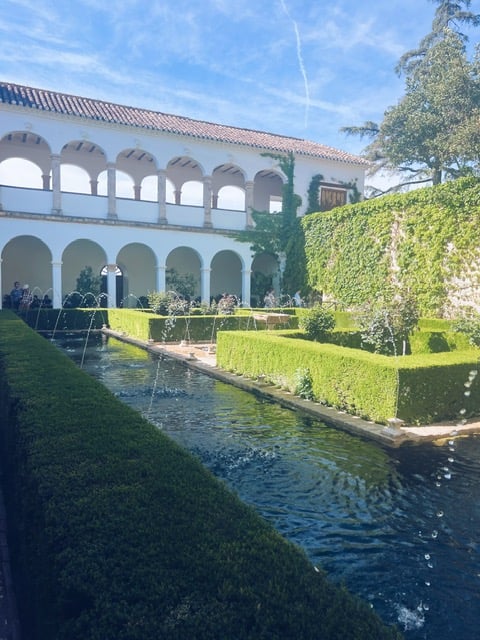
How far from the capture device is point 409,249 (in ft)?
57.5

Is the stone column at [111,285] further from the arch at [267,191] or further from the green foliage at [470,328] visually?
the green foliage at [470,328]

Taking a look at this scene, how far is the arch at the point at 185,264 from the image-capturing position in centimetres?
2630

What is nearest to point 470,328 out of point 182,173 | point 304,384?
point 304,384

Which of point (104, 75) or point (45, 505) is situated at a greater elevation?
point (104, 75)

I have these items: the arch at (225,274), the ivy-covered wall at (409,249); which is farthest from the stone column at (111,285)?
the ivy-covered wall at (409,249)

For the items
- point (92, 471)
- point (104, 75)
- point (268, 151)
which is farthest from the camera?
point (268, 151)

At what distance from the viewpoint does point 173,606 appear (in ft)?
5.72

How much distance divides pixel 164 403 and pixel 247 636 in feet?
20.2

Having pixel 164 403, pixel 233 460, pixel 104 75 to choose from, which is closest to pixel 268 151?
pixel 104 75

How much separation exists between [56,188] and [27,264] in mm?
4552

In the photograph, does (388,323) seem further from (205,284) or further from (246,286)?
(246,286)

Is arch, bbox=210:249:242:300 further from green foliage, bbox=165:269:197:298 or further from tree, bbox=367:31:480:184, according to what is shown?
tree, bbox=367:31:480:184

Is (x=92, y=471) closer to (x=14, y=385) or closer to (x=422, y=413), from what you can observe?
(x=14, y=385)

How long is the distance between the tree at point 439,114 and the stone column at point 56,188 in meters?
16.9
